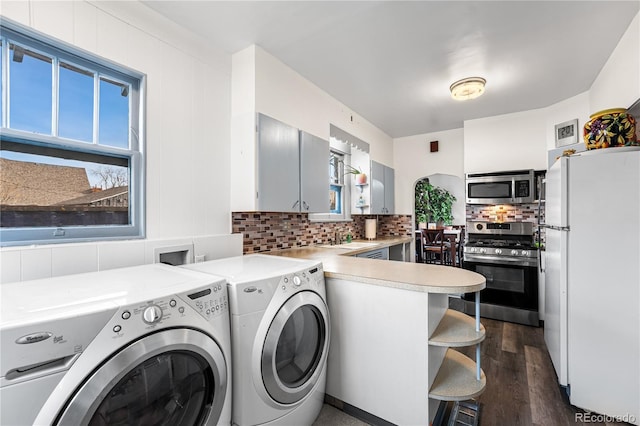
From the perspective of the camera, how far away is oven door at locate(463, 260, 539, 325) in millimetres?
3361

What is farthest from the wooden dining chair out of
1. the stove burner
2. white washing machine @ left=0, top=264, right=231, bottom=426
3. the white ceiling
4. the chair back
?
white washing machine @ left=0, top=264, right=231, bottom=426

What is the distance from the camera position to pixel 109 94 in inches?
70.0

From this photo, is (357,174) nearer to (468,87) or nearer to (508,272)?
(468,87)

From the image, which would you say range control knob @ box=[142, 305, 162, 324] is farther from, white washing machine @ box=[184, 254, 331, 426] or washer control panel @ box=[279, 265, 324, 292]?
washer control panel @ box=[279, 265, 324, 292]

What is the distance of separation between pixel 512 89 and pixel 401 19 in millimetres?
1861

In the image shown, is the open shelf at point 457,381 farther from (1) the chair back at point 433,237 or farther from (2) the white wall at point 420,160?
(1) the chair back at point 433,237

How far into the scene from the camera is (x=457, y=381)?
5.41ft

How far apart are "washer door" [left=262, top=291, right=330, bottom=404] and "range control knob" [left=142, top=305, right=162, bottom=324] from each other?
555mm

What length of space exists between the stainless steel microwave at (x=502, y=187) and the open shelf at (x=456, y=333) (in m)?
2.57

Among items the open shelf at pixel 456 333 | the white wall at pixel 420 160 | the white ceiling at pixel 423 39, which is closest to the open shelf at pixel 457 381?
the open shelf at pixel 456 333

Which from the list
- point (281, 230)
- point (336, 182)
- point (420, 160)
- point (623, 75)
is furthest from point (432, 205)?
point (281, 230)

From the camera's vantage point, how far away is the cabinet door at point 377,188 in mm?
4223

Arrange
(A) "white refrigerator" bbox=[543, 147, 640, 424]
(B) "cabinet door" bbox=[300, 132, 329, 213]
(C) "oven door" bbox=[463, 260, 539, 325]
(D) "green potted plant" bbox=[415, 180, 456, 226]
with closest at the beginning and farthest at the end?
(A) "white refrigerator" bbox=[543, 147, 640, 424] < (B) "cabinet door" bbox=[300, 132, 329, 213] < (C) "oven door" bbox=[463, 260, 539, 325] < (D) "green potted plant" bbox=[415, 180, 456, 226]

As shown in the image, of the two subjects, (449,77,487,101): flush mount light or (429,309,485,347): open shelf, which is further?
(449,77,487,101): flush mount light
